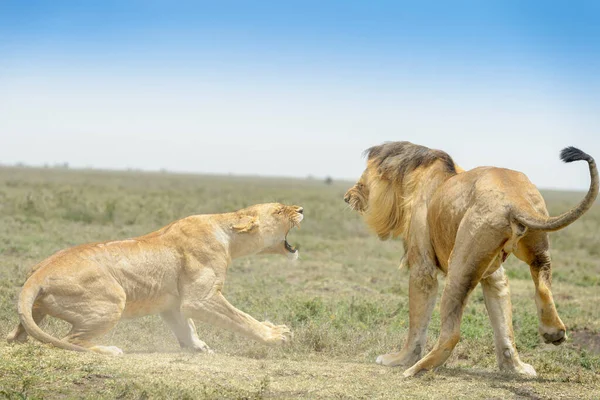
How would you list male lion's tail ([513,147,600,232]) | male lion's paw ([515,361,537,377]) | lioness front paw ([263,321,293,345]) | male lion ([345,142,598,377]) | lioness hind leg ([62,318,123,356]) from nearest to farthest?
→ male lion's tail ([513,147,600,232])
male lion ([345,142,598,377])
lioness hind leg ([62,318,123,356])
male lion's paw ([515,361,537,377])
lioness front paw ([263,321,293,345])

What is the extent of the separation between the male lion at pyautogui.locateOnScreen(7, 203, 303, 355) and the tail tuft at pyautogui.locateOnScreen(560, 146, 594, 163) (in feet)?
9.85

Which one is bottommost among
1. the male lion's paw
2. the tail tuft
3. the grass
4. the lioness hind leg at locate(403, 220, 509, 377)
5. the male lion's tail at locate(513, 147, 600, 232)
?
the grass

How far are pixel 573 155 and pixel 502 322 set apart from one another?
2044 millimetres

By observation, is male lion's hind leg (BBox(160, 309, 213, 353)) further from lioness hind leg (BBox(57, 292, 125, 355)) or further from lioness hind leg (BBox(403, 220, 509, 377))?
lioness hind leg (BBox(403, 220, 509, 377))

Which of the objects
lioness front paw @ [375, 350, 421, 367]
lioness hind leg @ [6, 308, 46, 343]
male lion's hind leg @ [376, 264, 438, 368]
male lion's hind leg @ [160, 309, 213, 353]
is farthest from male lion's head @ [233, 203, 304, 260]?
lioness hind leg @ [6, 308, 46, 343]

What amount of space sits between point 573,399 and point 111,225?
16978 millimetres

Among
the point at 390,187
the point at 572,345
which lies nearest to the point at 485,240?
the point at 390,187

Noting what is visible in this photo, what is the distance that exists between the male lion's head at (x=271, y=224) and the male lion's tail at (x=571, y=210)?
2.73m

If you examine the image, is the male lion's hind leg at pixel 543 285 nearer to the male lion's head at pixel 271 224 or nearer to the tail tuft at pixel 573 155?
the tail tuft at pixel 573 155

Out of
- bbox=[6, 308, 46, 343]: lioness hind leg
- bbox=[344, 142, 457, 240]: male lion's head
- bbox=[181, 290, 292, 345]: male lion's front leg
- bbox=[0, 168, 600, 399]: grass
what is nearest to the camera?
bbox=[0, 168, 600, 399]: grass

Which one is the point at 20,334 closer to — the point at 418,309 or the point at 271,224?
the point at 271,224

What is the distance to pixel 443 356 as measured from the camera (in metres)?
6.31

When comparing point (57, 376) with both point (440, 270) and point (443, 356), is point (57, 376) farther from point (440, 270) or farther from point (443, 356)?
point (440, 270)

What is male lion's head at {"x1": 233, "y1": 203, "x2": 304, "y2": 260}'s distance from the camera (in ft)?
25.6
